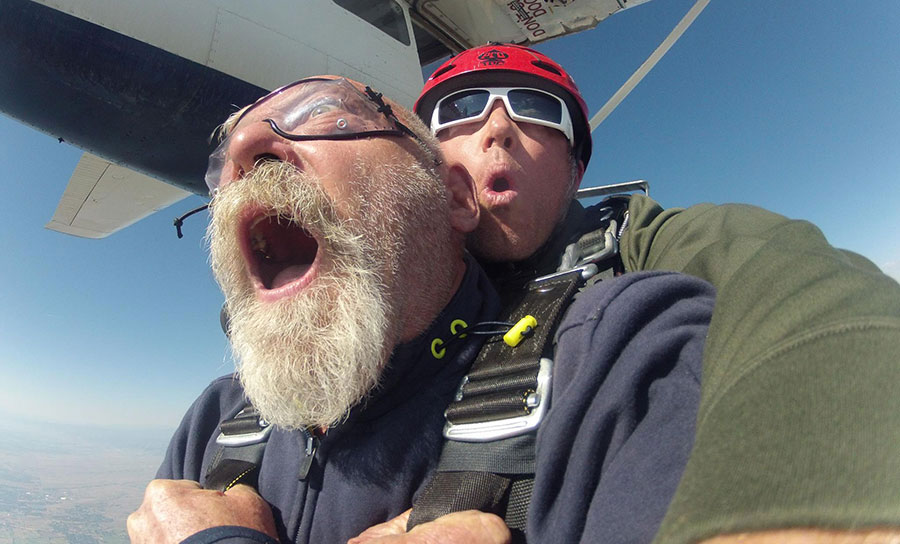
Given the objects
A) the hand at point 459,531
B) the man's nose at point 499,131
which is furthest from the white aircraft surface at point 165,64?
the hand at point 459,531

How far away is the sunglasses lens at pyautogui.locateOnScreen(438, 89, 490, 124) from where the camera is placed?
1604mm

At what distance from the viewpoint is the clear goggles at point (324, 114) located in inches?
38.8

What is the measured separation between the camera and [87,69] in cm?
256

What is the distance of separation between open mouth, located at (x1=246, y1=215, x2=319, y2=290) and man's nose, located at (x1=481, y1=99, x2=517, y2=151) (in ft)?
2.02

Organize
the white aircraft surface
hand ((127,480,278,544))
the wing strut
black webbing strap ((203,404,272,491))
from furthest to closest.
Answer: the wing strut
the white aircraft surface
black webbing strap ((203,404,272,491))
hand ((127,480,278,544))

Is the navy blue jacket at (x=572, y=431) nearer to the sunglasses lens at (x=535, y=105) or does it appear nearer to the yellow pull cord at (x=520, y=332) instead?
the yellow pull cord at (x=520, y=332)

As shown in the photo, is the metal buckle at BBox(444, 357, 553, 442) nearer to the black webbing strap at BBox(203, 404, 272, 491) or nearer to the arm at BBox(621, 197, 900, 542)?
the arm at BBox(621, 197, 900, 542)

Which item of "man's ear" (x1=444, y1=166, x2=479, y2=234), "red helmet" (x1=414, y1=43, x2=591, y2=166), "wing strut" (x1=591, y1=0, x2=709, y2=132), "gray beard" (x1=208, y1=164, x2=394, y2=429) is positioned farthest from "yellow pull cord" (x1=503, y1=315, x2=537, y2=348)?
"wing strut" (x1=591, y1=0, x2=709, y2=132)

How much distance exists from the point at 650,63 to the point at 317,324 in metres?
5.07

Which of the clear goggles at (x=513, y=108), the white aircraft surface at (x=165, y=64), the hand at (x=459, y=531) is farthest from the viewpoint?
the white aircraft surface at (x=165, y=64)

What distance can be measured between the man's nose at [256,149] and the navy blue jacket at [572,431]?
0.45 meters

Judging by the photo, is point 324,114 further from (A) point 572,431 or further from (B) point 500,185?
(A) point 572,431

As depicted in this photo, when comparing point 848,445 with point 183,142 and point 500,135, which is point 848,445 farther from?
point 183,142

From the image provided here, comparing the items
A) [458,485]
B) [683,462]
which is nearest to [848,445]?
[683,462]
